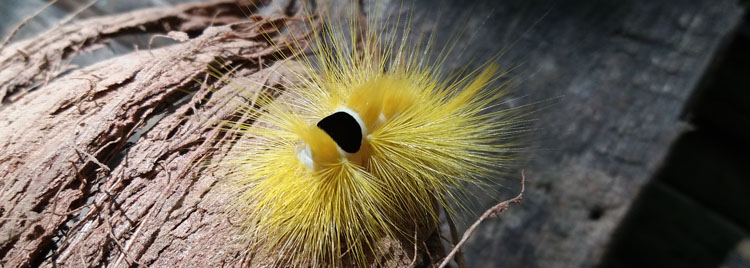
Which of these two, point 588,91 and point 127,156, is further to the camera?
point 588,91

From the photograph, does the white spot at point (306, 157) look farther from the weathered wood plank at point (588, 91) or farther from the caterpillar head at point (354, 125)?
the weathered wood plank at point (588, 91)

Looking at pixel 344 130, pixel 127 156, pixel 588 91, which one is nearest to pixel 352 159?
pixel 344 130

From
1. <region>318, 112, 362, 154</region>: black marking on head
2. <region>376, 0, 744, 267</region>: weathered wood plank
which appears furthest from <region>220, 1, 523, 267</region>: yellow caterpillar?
<region>376, 0, 744, 267</region>: weathered wood plank

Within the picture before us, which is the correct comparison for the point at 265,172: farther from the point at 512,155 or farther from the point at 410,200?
the point at 512,155

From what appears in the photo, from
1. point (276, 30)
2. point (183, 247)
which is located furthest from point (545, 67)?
point (183, 247)

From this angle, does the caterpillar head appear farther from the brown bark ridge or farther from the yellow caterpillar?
the brown bark ridge

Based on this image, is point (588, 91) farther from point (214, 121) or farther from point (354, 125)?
point (214, 121)

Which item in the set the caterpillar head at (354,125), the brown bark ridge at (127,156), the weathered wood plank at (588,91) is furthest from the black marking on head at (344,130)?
the weathered wood plank at (588,91)
